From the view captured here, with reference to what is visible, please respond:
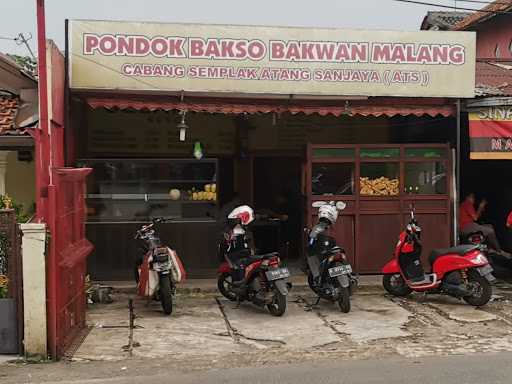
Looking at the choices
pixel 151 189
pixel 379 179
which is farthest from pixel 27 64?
pixel 379 179

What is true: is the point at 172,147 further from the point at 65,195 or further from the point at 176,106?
the point at 65,195

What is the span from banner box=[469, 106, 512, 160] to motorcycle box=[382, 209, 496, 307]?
191cm

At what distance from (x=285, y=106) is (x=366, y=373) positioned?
208 inches

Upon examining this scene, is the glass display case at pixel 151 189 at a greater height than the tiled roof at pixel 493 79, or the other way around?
the tiled roof at pixel 493 79

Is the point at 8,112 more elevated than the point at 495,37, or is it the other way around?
the point at 495,37

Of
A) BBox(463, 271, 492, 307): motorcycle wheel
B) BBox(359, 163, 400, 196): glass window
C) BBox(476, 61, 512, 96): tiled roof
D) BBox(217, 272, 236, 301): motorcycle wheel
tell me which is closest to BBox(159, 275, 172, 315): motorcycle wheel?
BBox(217, 272, 236, 301): motorcycle wheel

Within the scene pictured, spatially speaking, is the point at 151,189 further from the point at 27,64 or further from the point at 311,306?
the point at 27,64

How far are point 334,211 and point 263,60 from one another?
2628mm

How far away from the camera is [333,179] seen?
11102mm

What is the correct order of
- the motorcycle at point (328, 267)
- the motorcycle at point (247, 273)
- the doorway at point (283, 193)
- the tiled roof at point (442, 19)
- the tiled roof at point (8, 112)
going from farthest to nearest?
1. the tiled roof at point (442, 19)
2. the doorway at point (283, 193)
3. the tiled roof at point (8, 112)
4. the motorcycle at point (328, 267)
5. the motorcycle at point (247, 273)

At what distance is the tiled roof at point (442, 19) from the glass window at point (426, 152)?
14.4 m

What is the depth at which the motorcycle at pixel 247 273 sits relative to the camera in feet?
27.8

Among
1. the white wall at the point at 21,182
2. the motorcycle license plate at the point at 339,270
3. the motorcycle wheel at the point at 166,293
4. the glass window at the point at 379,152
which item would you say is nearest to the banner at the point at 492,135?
the glass window at the point at 379,152

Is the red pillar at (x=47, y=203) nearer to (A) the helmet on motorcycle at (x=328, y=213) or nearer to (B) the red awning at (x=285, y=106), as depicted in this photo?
(B) the red awning at (x=285, y=106)
